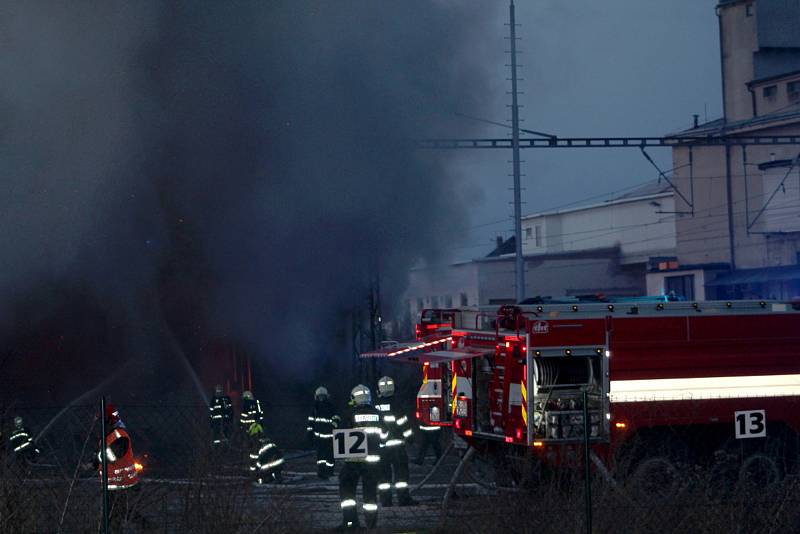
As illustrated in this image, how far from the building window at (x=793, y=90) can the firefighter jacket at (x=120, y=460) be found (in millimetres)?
32905

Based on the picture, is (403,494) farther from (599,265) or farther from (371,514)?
(599,265)

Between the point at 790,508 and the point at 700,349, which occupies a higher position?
the point at 700,349

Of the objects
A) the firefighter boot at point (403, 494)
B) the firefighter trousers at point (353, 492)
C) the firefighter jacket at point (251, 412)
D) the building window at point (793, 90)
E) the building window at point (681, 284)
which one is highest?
the building window at point (793, 90)

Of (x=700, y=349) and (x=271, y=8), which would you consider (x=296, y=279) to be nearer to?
(x=271, y=8)

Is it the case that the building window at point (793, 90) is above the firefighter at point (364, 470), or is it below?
above

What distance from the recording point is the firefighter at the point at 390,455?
10.8 metres

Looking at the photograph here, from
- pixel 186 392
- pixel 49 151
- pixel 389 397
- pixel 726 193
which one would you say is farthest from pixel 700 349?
pixel 726 193

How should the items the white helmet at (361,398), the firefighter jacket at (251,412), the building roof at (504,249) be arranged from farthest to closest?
1. the building roof at (504,249)
2. the firefighter jacket at (251,412)
3. the white helmet at (361,398)

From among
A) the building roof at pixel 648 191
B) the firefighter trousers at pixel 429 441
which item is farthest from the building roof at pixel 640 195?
the firefighter trousers at pixel 429 441

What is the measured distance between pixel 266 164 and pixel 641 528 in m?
14.7

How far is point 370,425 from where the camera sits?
10.0 metres

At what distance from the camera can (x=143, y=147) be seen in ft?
62.4

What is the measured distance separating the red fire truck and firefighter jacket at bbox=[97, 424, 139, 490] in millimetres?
3045

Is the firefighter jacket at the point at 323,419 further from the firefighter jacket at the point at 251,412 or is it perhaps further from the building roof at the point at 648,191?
the building roof at the point at 648,191
